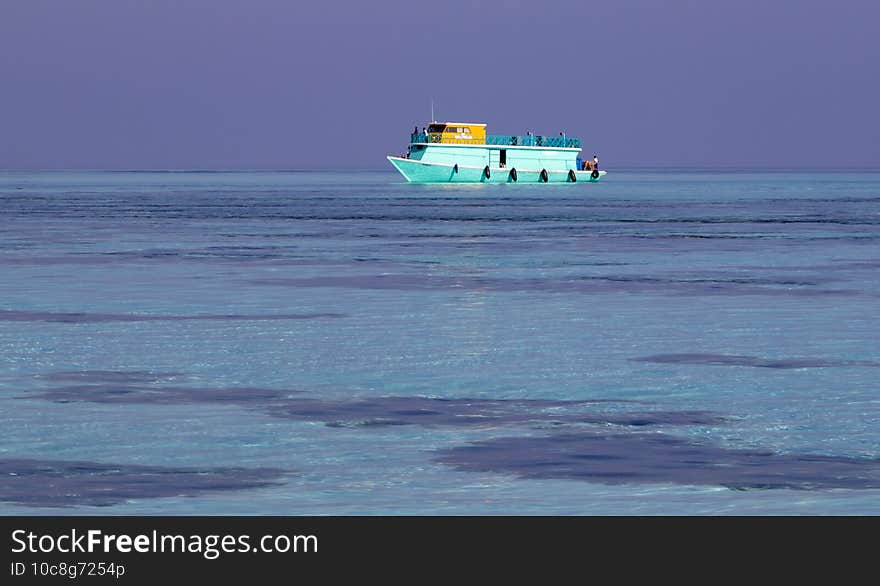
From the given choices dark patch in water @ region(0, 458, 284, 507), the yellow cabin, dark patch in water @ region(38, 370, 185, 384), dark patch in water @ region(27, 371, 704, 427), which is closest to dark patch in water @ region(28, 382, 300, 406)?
dark patch in water @ region(27, 371, 704, 427)

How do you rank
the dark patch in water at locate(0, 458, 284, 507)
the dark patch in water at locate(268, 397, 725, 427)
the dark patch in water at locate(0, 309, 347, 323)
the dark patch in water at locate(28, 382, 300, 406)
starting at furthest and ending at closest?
the dark patch in water at locate(0, 309, 347, 323) → the dark patch in water at locate(28, 382, 300, 406) → the dark patch in water at locate(268, 397, 725, 427) → the dark patch in water at locate(0, 458, 284, 507)

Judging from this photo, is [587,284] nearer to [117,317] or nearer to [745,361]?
[117,317]

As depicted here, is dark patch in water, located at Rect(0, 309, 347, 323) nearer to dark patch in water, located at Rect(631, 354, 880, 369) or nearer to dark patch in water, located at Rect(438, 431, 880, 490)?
dark patch in water, located at Rect(631, 354, 880, 369)

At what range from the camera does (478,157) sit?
5969 inches

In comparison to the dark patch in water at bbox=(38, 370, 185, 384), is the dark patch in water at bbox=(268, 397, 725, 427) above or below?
above

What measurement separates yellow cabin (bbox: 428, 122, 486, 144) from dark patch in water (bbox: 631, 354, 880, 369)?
4731 inches

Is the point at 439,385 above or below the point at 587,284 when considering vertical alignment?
above

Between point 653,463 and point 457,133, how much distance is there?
13051 centimetres

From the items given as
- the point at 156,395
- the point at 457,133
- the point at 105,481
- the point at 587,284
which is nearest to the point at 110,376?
the point at 156,395

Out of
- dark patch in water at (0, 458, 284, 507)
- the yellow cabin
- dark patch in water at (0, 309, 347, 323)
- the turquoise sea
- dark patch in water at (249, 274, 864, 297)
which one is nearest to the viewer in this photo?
dark patch in water at (0, 458, 284, 507)

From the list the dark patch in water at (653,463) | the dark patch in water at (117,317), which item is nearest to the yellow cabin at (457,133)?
the dark patch in water at (117,317)

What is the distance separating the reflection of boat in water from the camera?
14562 cm

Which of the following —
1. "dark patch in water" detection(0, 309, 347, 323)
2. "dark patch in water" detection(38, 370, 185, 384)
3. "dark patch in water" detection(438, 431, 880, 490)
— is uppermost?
"dark patch in water" detection(438, 431, 880, 490)

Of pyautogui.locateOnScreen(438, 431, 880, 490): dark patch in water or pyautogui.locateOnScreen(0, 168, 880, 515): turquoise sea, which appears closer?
pyautogui.locateOnScreen(0, 168, 880, 515): turquoise sea
